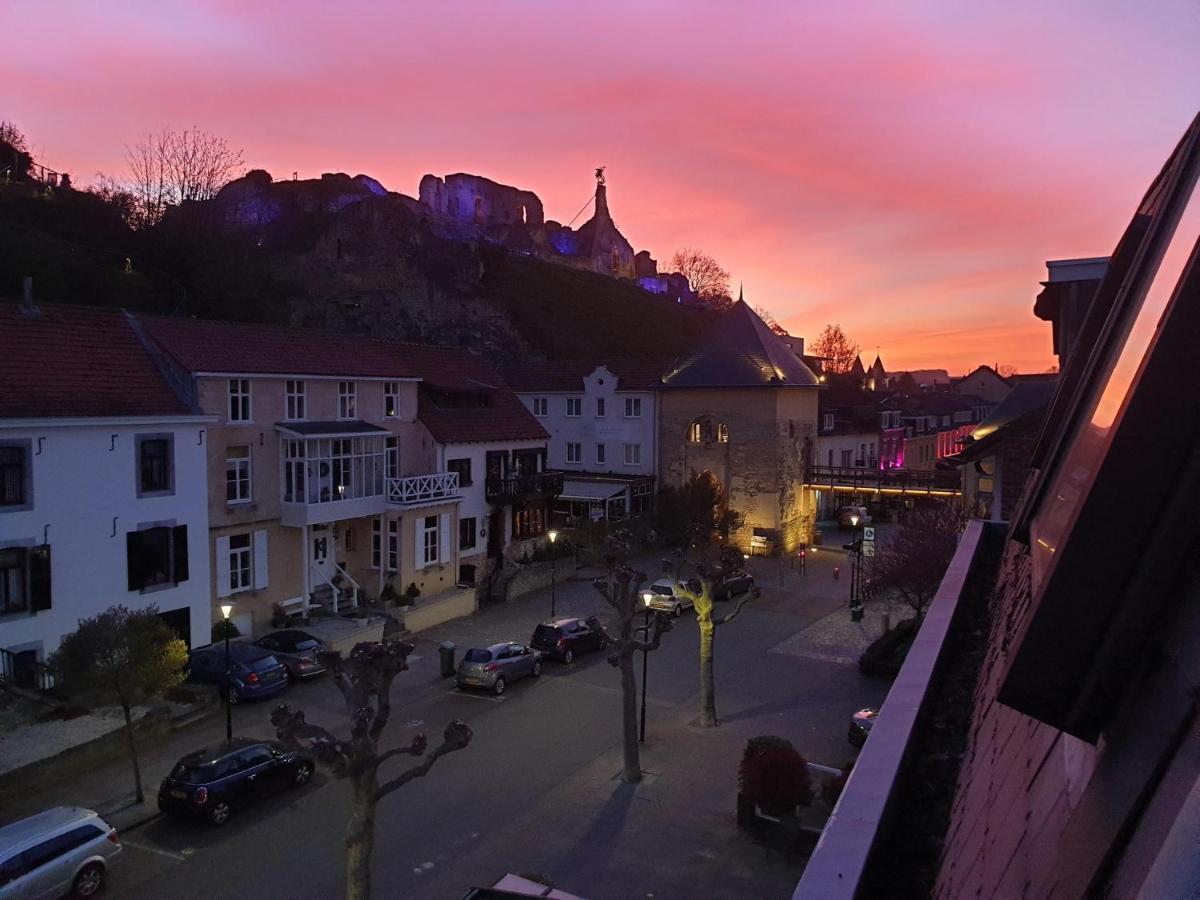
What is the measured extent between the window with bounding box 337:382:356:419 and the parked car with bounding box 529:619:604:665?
11.1 meters

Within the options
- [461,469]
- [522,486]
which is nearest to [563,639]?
[461,469]

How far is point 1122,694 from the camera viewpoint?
125 cm

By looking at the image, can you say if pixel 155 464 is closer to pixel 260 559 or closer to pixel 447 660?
pixel 260 559

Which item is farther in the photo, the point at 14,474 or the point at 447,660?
the point at 447,660

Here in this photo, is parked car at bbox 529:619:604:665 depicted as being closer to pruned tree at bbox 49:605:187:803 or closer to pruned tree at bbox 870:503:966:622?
pruned tree at bbox 870:503:966:622

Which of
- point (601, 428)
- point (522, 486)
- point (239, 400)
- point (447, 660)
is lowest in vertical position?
point (447, 660)

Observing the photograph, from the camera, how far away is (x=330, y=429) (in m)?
27.8

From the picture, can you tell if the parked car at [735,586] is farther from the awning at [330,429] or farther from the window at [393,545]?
the awning at [330,429]

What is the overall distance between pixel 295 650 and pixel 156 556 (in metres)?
4.55

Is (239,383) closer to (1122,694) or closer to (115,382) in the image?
(115,382)

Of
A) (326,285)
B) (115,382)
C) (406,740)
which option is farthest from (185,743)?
(326,285)

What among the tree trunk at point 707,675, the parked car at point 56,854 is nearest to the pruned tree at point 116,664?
the parked car at point 56,854

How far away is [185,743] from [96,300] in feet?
122

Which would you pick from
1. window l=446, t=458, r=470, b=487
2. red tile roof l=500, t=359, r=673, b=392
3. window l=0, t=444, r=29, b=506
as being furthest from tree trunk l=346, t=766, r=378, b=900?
red tile roof l=500, t=359, r=673, b=392
